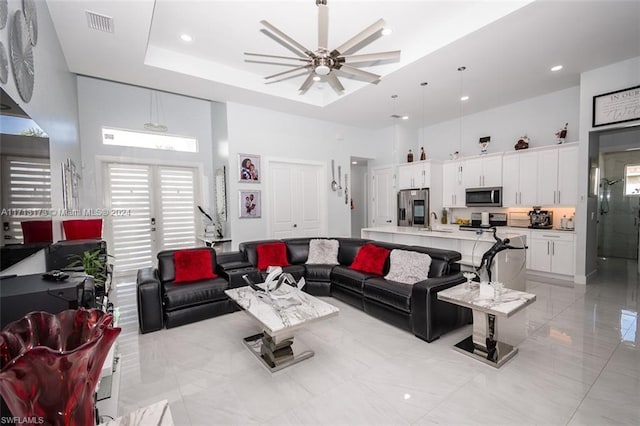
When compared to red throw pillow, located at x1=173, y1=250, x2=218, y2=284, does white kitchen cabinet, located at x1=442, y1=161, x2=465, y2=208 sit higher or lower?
higher

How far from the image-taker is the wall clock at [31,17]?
188 cm

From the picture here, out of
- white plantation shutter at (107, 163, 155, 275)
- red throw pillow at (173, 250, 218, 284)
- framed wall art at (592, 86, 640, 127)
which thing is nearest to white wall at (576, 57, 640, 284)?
framed wall art at (592, 86, 640, 127)

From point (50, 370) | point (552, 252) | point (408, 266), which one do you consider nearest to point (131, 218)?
point (408, 266)

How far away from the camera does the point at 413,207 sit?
6.62m

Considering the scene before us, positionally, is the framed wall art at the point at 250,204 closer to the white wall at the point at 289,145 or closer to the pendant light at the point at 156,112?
the white wall at the point at 289,145

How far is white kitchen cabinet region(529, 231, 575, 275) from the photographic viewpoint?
4.67 m

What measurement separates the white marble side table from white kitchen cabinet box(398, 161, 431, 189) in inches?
161

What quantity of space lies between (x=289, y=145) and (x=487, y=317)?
474 centimetres

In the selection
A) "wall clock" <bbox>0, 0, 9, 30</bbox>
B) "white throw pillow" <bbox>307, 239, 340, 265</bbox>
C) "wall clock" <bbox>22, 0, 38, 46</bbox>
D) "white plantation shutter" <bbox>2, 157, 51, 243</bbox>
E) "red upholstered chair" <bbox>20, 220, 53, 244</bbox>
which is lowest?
"white throw pillow" <bbox>307, 239, 340, 265</bbox>

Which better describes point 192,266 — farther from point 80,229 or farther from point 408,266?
point 408,266

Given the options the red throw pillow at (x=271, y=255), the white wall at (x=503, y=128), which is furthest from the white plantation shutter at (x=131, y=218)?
the white wall at (x=503, y=128)

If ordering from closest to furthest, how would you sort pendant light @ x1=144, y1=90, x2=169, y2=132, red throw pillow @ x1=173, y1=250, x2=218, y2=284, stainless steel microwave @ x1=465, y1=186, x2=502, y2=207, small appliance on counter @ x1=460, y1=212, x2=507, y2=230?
red throw pillow @ x1=173, y1=250, x2=218, y2=284 < pendant light @ x1=144, y1=90, x2=169, y2=132 < stainless steel microwave @ x1=465, y1=186, x2=502, y2=207 < small appliance on counter @ x1=460, y1=212, x2=507, y2=230

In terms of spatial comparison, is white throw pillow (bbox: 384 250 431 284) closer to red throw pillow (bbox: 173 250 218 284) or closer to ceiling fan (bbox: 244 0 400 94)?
ceiling fan (bbox: 244 0 400 94)

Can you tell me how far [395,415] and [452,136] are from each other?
6576 millimetres
